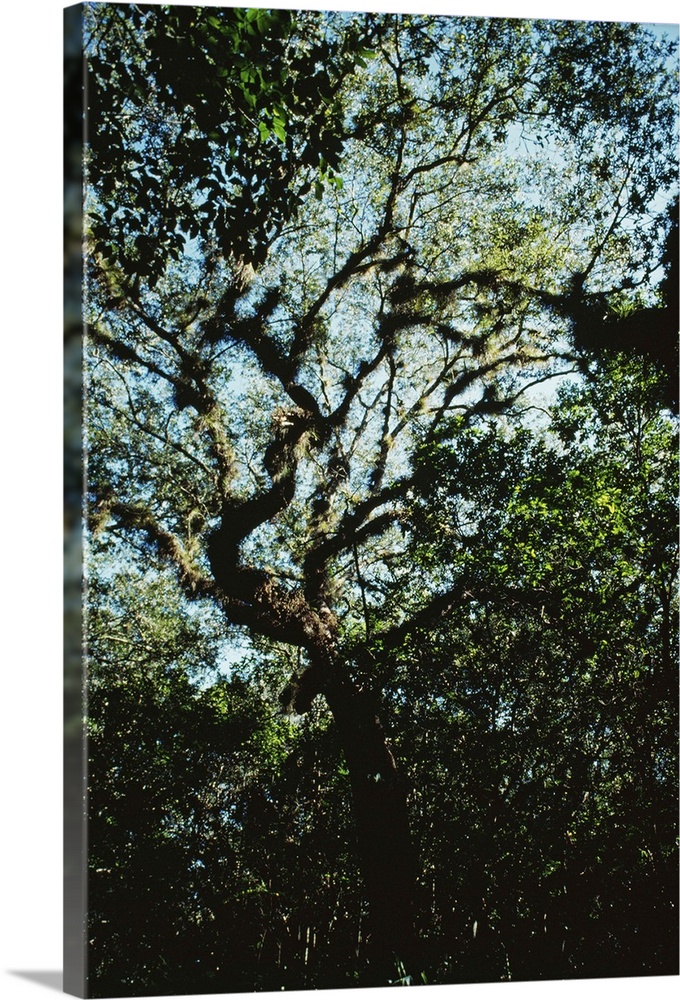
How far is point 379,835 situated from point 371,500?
1.45 meters

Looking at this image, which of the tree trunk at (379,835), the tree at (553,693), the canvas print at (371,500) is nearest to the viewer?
the canvas print at (371,500)

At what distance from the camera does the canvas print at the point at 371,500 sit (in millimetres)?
5742

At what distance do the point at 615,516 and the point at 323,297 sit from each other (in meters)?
1.66

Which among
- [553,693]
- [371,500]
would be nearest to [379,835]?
[553,693]

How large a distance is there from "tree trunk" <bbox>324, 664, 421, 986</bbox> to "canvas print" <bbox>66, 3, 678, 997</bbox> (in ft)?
0.05
